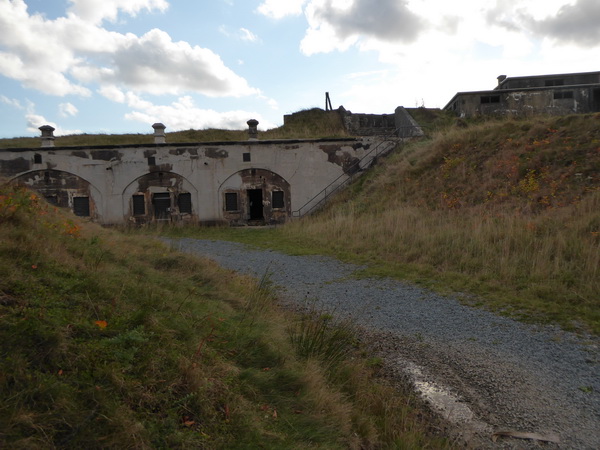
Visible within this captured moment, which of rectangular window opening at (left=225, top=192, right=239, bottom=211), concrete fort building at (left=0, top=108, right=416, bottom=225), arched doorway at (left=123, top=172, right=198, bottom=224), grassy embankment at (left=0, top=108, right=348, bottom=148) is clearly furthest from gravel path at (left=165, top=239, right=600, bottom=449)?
grassy embankment at (left=0, top=108, right=348, bottom=148)

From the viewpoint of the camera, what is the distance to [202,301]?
17.6ft

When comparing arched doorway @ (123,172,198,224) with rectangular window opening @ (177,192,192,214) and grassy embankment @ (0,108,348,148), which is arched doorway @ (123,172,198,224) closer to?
rectangular window opening @ (177,192,192,214)

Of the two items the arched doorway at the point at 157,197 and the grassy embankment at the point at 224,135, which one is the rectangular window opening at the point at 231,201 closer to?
the arched doorway at the point at 157,197

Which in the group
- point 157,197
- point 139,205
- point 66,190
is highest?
point 66,190

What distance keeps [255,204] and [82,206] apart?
337 inches

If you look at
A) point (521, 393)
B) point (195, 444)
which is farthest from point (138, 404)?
point (521, 393)

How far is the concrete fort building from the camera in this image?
68.4ft

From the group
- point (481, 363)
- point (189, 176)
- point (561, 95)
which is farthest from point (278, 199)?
point (481, 363)

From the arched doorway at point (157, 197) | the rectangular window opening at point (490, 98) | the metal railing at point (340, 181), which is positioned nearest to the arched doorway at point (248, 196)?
the metal railing at point (340, 181)

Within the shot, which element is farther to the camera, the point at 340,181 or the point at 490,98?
the point at 490,98

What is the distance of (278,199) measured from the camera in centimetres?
2177

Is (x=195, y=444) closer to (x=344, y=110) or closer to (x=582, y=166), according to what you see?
(x=582, y=166)

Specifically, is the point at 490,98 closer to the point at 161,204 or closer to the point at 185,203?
the point at 185,203

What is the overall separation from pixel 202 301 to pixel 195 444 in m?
2.71
